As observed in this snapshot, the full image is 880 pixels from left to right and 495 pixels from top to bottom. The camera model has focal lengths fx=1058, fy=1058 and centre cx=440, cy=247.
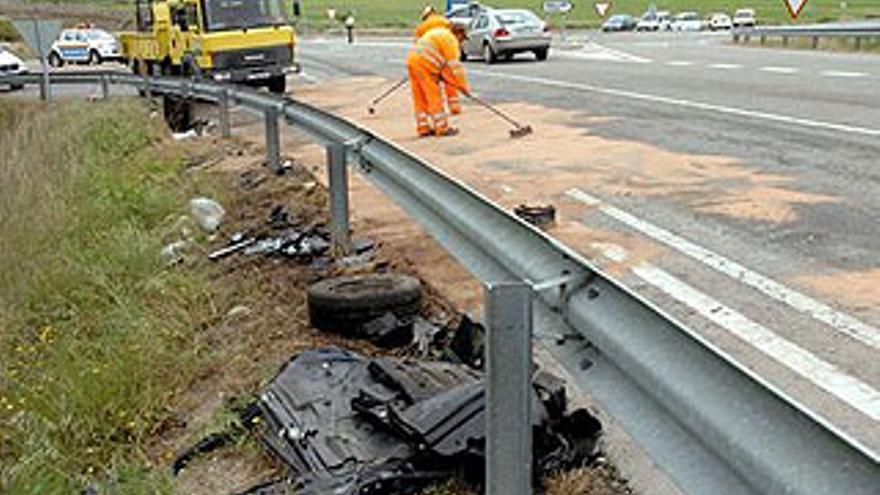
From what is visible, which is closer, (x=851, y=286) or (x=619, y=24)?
(x=851, y=286)

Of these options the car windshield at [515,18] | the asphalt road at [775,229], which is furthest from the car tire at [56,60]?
the asphalt road at [775,229]

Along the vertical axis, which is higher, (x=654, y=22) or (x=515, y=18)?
(x=515, y=18)

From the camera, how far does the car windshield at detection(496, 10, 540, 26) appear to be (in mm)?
29331

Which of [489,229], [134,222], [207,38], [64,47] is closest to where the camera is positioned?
[489,229]

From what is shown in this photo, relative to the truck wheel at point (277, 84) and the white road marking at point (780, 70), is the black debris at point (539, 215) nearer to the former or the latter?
the white road marking at point (780, 70)

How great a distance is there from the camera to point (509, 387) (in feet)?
8.98

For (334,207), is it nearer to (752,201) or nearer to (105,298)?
→ (105,298)

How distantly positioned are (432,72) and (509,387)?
10995 millimetres

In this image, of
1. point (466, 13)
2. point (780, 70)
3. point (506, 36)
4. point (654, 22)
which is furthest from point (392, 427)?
point (654, 22)

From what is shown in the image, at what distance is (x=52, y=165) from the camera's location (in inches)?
543

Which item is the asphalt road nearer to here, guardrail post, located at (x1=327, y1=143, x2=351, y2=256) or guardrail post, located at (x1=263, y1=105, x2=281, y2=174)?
guardrail post, located at (x1=327, y1=143, x2=351, y2=256)

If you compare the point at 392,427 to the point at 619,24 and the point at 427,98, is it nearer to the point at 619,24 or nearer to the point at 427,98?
the point at 427,98

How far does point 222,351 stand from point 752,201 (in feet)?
14.2

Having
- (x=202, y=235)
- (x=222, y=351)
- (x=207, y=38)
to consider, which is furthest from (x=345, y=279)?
(x=207, y=38)
